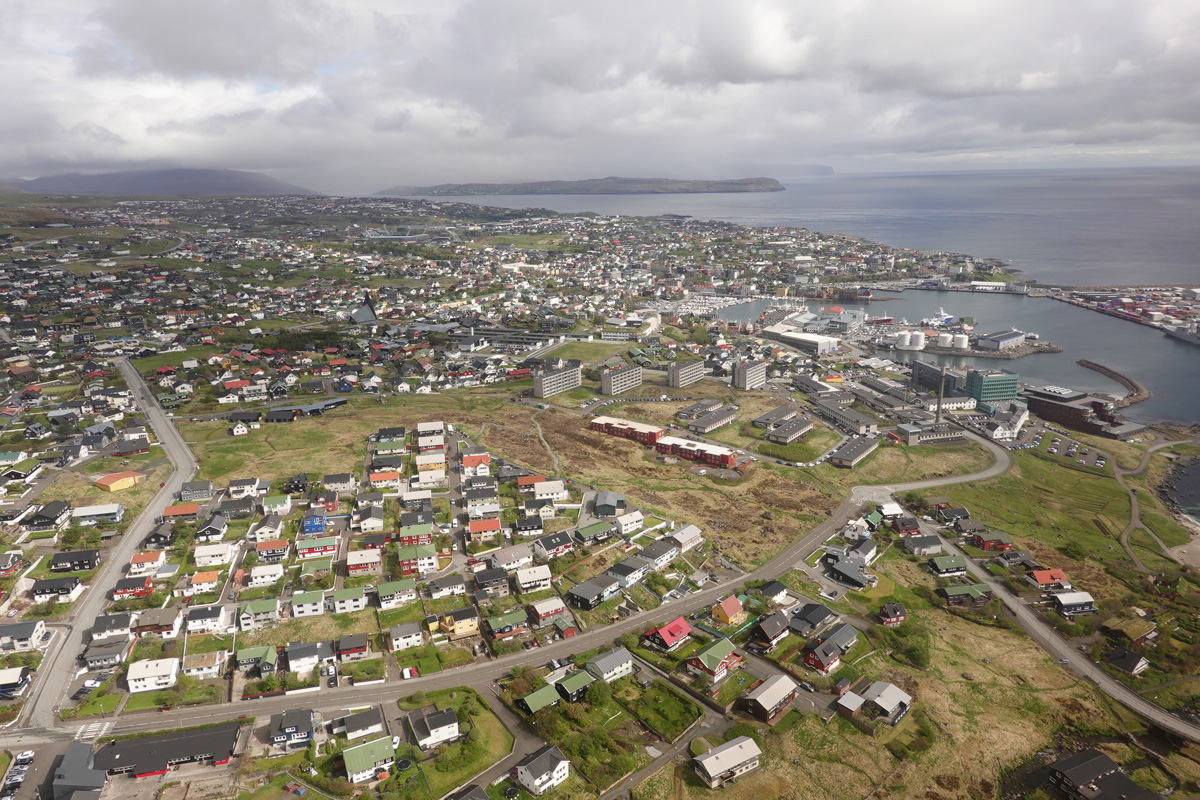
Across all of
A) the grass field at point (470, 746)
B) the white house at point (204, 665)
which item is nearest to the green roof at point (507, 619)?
the grass field at point (470, 746)

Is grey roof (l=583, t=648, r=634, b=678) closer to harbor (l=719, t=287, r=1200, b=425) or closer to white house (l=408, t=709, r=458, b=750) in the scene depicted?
white house (l=408, t=709, r=458, b=750)

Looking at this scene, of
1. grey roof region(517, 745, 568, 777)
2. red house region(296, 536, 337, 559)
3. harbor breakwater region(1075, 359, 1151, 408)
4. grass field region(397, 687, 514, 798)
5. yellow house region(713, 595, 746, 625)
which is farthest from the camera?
harbor breakwater region(1075, 359, 1151, 408)

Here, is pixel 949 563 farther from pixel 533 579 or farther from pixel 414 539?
pixel 414 539

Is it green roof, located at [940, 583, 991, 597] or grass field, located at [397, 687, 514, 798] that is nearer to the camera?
grass field, located at [397, 687, 514, 798]

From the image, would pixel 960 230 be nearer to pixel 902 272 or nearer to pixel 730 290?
pixel 902 272

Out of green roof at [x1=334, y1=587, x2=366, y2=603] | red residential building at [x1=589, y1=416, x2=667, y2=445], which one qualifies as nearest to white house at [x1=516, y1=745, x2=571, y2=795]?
green roof at [x1=334, y1=587, x2=366, y2=603]

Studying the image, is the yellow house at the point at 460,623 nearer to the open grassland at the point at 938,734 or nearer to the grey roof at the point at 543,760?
the grey roof at the point at 543,760

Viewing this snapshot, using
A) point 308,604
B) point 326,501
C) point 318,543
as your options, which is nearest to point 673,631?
point 308,604
